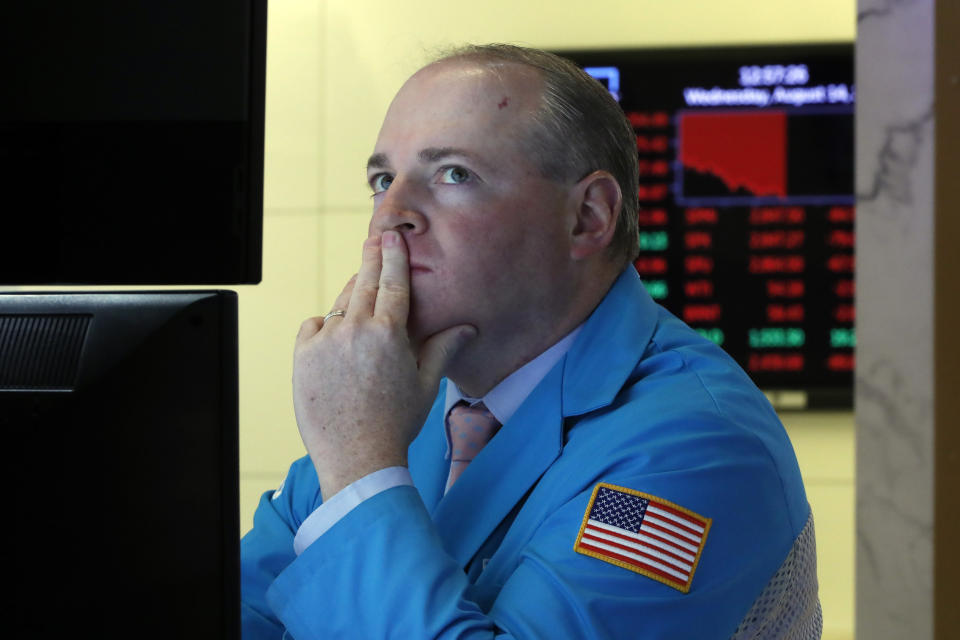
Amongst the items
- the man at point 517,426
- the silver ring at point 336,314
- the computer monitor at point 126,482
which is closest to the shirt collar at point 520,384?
the man at point 517,426

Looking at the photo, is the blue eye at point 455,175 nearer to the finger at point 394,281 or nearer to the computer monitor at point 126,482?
the finger at point 394,281

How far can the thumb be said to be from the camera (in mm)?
1124

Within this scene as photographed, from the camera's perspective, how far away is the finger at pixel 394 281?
3.67 feet

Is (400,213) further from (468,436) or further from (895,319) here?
(895,319)

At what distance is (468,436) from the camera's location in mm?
1283

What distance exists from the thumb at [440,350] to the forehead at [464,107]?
0.23 m

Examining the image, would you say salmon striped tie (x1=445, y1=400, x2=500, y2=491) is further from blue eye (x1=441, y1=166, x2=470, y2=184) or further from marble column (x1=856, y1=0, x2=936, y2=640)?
marble column (x1=856, y1=0, x2=936, y2=640)

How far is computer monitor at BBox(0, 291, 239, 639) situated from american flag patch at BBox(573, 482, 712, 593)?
37 centimetres

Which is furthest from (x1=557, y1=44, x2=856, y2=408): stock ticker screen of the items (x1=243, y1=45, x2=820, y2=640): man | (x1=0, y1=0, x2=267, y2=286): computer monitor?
(x1=0, y1=0, x2=267, y2=286): computer monitor

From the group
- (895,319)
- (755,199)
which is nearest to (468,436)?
(895,319)

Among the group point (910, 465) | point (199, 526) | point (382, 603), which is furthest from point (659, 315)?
point (199, 526)

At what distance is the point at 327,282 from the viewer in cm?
268

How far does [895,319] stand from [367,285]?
68 centimetres

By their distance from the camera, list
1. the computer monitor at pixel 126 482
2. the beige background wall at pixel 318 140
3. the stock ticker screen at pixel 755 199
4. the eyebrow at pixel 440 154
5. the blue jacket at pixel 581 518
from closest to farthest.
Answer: the computer monitor at pixel 126 482
the blue jacket at pixel 581 518
the eyebrow at pixel 440 154
the stock ticker screen at pixel 755 199
the beige background wall at pixel 318 140
